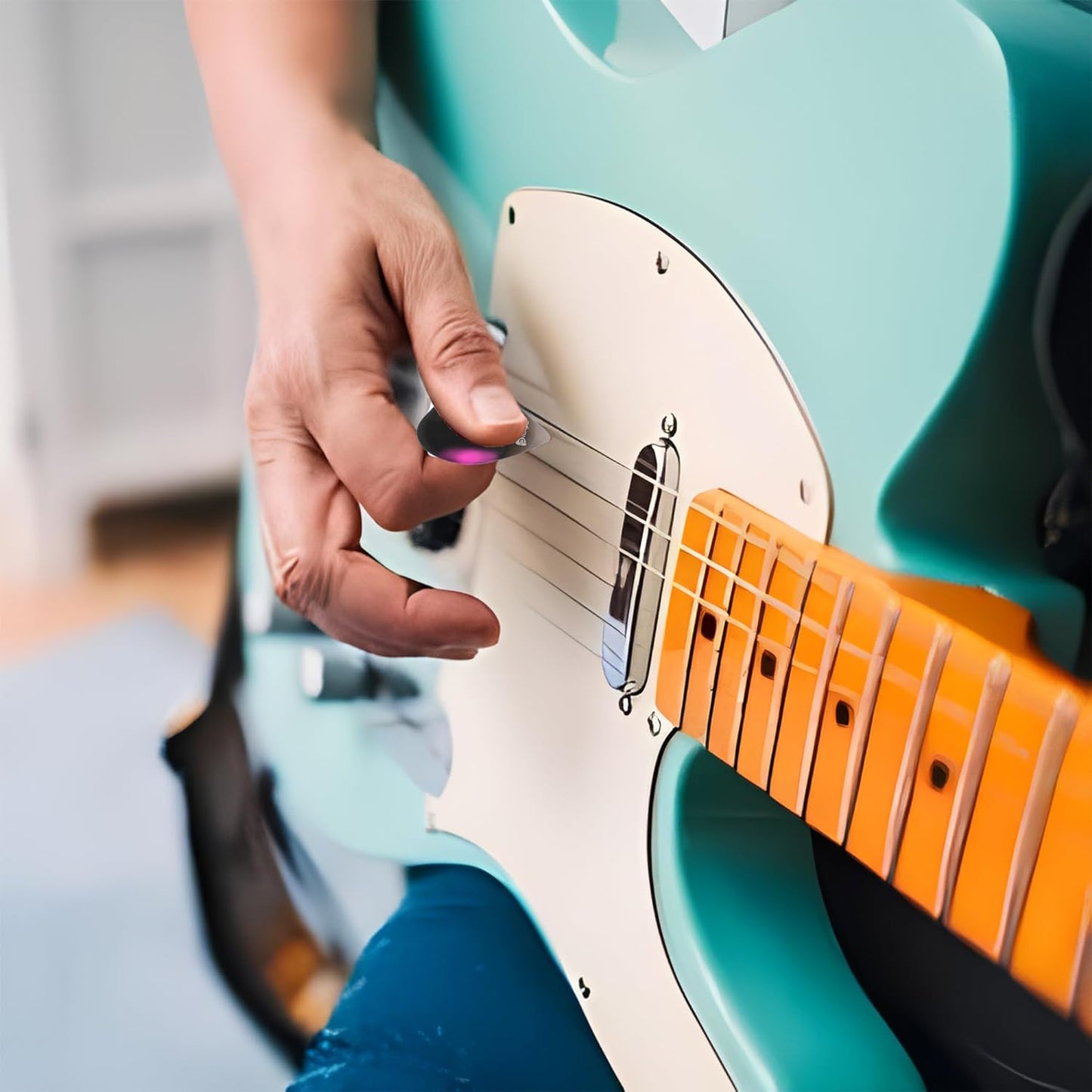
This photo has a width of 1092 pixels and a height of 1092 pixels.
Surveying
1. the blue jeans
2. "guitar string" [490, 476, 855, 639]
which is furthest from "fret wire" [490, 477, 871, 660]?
the blue jeans

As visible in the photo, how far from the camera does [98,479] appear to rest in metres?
0.79

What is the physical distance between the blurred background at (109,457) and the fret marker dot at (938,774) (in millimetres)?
337

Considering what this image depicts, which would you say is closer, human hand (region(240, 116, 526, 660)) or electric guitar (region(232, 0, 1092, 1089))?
electric guitar (region(232, 0, 1092, 1089))

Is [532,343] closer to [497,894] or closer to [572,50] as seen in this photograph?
[572,50]

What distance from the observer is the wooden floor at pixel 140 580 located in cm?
72

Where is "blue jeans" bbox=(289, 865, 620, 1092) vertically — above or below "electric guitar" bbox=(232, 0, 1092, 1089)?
below

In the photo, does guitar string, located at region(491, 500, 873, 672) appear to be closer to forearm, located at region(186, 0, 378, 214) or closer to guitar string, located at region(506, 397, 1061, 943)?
guitar string, located at region(506, 397, 1061, 943)

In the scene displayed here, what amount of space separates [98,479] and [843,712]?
62 centimetres

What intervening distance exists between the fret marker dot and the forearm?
0.39 meters

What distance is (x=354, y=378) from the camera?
0.47 meters

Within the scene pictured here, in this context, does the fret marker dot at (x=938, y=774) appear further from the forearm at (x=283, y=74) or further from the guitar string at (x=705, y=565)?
the forearm at (x=283, y=74)

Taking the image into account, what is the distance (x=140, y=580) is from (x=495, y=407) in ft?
1.44

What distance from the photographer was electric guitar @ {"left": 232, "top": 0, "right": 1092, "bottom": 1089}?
291mm

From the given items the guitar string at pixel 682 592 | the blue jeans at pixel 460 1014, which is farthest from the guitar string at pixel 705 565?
the blue jeans at pixel 460 1014
